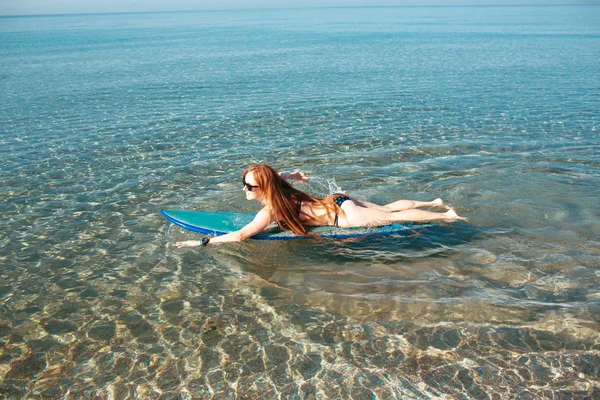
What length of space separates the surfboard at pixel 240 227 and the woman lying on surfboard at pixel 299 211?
0.09 meters

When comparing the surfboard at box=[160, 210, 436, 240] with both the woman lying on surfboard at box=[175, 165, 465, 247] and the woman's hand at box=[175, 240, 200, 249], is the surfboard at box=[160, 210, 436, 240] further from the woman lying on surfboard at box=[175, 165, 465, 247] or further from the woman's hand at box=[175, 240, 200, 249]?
the woman's hand at box=[175, 240, 200, 249]

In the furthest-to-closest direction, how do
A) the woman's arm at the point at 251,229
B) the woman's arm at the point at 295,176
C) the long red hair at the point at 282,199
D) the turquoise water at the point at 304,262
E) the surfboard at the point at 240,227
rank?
the woman's arm at the point at 295,176 → the surfboard at the point at 240,227 → the woman's arm at the point at 251,229 → the long red hair at the point at 282,199 → the turquoise water at the point at 304,262

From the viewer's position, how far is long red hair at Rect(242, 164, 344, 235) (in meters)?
7.08

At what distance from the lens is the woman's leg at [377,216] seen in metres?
7.45

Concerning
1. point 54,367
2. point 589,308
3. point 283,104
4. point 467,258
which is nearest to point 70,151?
point 283,104

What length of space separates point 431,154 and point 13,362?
892 centimetres

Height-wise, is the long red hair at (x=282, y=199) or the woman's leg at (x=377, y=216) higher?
the long red hair at (x=282, y=199)

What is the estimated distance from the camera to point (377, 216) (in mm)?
7547

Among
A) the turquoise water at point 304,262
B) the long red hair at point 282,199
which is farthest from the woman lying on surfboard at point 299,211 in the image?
the turquoise water at point 304,262

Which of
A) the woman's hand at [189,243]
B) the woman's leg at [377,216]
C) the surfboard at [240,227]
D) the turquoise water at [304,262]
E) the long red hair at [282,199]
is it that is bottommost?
the turquoise water at [304,262]

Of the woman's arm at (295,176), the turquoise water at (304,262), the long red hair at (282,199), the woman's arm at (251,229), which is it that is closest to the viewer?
the turquoise water at (304,262)

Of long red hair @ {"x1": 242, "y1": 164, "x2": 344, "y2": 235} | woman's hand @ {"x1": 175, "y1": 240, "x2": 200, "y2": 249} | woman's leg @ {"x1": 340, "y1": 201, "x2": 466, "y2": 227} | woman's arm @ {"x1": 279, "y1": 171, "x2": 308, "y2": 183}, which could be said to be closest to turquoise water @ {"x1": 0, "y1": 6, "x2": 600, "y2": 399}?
woman's hand @ {"x1": 175, "y1": 240, "x2": 200, "y2": 249}

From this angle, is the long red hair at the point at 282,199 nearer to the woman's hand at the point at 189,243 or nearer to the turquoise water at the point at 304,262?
the turquoise water at the point at 304,262

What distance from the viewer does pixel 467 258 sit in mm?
7074
